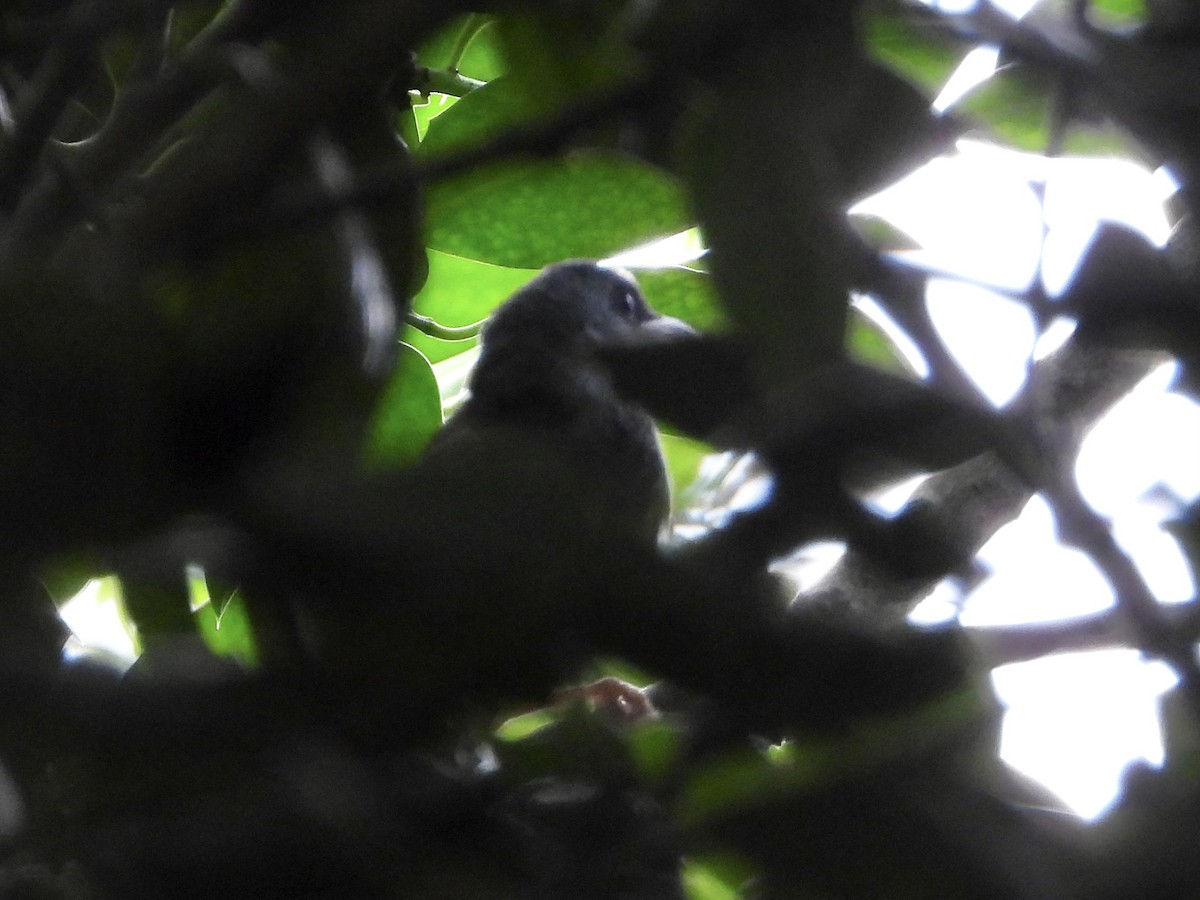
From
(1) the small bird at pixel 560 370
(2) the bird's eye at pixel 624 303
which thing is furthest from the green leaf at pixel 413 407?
(2) the bird's eye at pixel 624 303

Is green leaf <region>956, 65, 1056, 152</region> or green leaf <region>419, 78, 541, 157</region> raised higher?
green leaf <region>419, 78, 541, 157</region>

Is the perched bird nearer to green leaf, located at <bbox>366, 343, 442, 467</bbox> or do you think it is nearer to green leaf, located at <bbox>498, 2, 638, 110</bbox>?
green leaf, located at <bbox>498, 2, 638, 110</bbox>

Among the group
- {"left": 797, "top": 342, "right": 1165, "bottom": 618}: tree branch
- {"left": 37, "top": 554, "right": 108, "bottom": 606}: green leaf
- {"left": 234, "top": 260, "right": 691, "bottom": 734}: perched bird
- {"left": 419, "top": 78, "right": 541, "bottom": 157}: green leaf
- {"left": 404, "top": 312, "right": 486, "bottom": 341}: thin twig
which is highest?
{"left": 404, "top": 312, "right": 486, "bottom": 341}: thin twig

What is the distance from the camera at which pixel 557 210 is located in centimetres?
72

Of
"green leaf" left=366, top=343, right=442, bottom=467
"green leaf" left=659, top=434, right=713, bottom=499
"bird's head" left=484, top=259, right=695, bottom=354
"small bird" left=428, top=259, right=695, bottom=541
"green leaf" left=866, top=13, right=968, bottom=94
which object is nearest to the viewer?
"green leaf" left=866, top=13, right=968, bottom=94

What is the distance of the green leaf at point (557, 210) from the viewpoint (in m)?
0.65

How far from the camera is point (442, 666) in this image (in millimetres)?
337

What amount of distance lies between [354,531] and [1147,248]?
0.84 feet

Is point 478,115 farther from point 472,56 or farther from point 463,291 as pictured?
point 463,291

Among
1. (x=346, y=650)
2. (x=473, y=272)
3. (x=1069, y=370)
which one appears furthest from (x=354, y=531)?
(x=473, y=272)

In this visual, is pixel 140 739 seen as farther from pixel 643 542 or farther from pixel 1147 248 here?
pixel 1147 248

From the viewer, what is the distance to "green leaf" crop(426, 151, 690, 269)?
0.65 meters

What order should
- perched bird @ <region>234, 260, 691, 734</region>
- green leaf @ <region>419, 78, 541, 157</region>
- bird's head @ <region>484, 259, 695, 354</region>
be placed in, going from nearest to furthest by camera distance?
perched bird @ <region>234, 260, 691, 734</region> < green leaf @ <region>419, 78, 541, 157</region> < bird's head @ <region>484, 259, 695, 354</region>

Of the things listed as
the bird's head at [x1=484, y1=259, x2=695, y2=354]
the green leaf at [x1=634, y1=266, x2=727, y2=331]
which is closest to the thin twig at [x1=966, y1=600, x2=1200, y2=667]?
the green leaf at [x1=634, y1=266, x2=727, y2=331]
